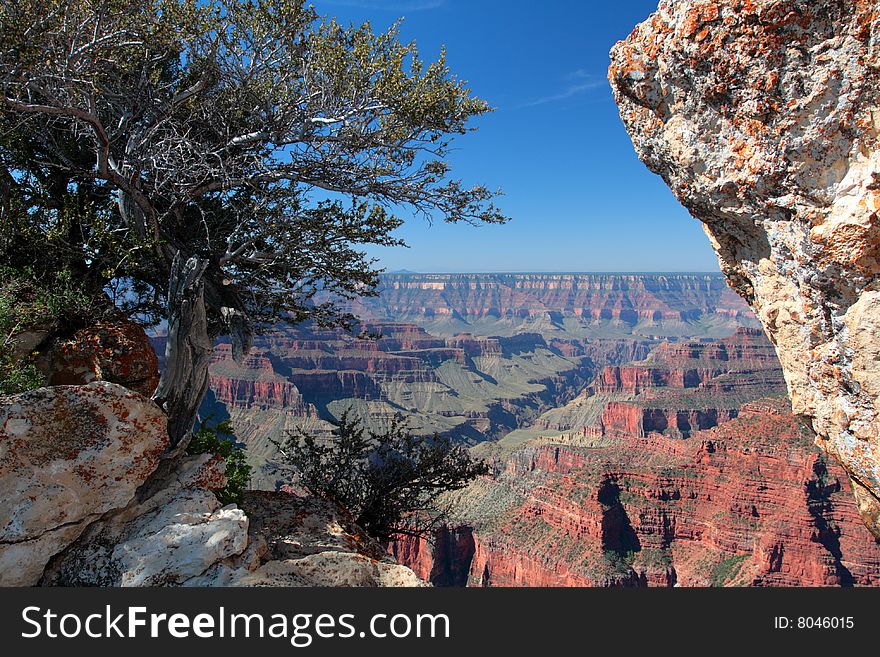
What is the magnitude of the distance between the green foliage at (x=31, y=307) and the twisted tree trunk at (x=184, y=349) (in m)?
1.16

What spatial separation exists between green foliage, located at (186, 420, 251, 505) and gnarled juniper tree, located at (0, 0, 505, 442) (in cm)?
34

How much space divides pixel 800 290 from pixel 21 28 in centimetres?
820

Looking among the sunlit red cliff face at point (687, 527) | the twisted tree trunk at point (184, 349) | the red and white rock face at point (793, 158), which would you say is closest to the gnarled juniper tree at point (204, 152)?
the twisted tree trunk at point (184, 349)

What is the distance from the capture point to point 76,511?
5.41 m

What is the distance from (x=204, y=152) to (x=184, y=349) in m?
2.65

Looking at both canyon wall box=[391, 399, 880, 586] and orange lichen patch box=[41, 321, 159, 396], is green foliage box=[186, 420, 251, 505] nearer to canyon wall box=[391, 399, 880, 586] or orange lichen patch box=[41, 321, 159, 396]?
orange lichen patch box=[41, 321, 159, 396]

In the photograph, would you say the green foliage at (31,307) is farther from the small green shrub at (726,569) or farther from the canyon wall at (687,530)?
the small green shrub at (726,569)

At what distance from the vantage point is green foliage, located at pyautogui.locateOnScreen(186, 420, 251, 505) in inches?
270

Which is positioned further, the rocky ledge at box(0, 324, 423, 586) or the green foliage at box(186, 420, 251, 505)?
the green foliage at box(186, 420, 251, 505)

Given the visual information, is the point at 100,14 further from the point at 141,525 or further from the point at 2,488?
the point at 141,525

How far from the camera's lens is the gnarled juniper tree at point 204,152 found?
21.1ft

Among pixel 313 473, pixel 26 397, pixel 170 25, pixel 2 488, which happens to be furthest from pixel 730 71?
pixel 313 473

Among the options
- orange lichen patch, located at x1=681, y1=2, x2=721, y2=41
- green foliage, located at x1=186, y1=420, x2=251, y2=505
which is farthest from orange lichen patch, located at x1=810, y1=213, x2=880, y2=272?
green foliage, located at x1=186, y1=420, x2=251, y2=505

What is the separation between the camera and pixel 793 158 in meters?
4.08
